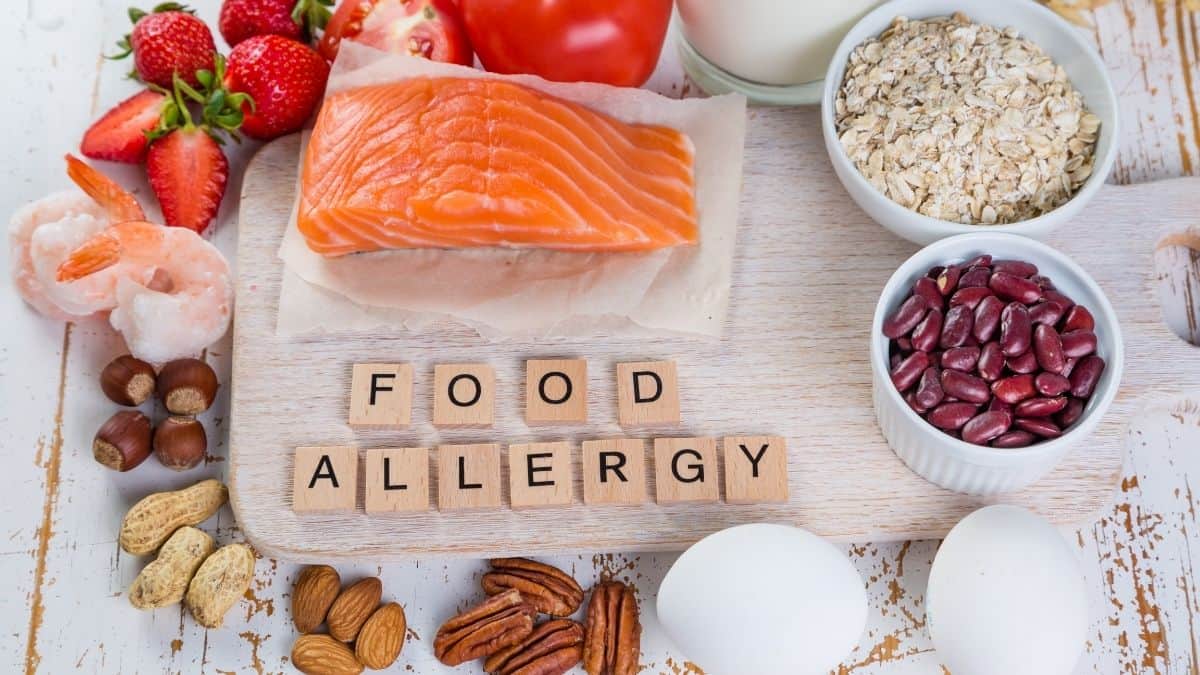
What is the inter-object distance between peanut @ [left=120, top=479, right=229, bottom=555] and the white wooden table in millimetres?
44

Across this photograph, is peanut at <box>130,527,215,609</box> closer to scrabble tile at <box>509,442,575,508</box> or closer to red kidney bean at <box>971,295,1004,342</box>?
scrabble tile at <box>509,442,575,508</box>

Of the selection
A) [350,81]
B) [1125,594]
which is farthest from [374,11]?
[1125,594]

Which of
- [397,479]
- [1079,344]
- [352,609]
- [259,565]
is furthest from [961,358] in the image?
[259,565]

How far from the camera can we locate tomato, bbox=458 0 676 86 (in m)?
1.83

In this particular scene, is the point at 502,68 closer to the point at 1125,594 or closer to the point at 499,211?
the point at 499,211

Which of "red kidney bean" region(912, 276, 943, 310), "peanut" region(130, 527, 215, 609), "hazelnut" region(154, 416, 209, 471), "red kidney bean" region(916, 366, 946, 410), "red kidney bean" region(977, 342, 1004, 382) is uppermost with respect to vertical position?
"red kidney bean" region(912, 276, 943, 310)

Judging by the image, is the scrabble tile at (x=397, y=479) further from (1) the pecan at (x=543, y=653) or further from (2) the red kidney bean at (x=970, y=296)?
(2) the red kidney bean at (x=970, y=296)

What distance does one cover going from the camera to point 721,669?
60.6 inches

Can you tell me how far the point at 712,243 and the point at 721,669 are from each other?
2.12 ft

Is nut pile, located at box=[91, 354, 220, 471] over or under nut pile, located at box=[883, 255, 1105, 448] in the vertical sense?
under

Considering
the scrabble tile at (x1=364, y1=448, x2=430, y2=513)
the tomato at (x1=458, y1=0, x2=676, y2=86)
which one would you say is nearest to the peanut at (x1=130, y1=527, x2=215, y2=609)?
the scrabble tile at (x1=364, y1=448, x2=430, y2=513)

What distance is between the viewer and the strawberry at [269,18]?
6.53ft

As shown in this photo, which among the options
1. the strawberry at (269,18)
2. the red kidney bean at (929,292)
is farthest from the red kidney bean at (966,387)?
the strawberry at (269,18)

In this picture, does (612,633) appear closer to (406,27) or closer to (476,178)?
(476,178)
